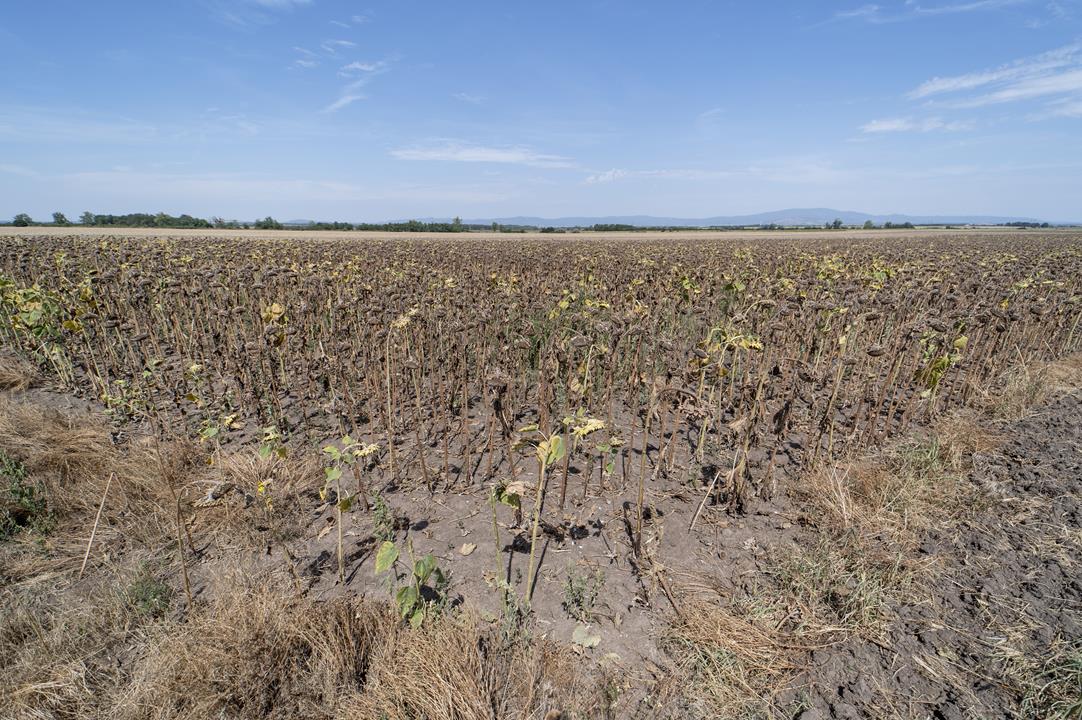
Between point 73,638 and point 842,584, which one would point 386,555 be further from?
point 842,584

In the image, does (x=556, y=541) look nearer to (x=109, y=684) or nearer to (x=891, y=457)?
(x=109, y=684)

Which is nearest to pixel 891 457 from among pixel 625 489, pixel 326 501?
pixel 625 489

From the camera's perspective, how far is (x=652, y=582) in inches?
133

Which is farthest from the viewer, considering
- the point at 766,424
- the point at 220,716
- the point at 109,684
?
the point at 766,424

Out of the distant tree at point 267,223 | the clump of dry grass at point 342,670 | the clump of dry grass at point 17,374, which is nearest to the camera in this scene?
the clump of dry grass at point 342,670

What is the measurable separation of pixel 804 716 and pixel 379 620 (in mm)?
2570

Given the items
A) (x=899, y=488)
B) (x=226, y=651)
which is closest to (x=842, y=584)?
(x=899, y=488)

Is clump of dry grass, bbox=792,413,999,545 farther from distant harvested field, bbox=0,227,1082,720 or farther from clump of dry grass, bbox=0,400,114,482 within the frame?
clump of dry grass, bbox=0,400,114,482

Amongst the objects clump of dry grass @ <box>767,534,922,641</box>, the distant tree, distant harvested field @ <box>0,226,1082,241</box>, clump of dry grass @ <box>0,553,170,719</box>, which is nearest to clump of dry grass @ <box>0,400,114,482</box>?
clump of dry grass @ <box>0,553,170,719</box>

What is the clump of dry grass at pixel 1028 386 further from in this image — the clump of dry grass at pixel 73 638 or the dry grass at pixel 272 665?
the clump of dry grass at pixel 73 638

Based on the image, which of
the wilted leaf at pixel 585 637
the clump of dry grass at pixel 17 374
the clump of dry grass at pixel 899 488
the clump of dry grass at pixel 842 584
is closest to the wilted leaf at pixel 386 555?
the wilted leaf at pixel 585 637

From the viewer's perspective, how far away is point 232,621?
2.89 meters

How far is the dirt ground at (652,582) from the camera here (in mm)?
2592

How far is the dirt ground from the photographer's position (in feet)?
8.50
